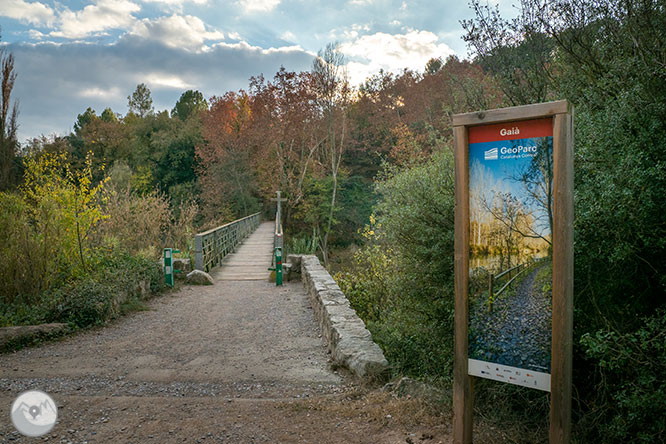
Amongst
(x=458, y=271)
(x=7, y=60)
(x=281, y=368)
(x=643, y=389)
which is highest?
(x=7, y=60)

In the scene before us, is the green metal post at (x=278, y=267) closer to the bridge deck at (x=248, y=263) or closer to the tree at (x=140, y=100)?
the bridge deck at (x=248, y=263)

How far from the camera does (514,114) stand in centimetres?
238

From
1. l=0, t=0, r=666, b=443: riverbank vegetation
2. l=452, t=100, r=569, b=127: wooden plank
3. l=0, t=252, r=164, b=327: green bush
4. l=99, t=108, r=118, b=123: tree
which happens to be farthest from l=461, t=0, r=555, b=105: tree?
l=99, t=108, r=118, b=123: tree

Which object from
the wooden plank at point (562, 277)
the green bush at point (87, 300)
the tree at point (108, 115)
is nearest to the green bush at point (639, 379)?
the wooden plank at point (562, 277)

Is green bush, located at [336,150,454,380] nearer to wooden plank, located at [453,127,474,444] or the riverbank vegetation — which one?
the riverbank vegetation

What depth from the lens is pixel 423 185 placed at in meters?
4.20

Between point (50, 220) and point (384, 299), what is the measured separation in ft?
17.8

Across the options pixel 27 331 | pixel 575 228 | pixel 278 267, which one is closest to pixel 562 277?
pixel 575 228

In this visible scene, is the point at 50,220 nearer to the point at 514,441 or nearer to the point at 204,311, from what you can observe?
the point at 204,311

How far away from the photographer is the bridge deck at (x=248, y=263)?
11.7 m

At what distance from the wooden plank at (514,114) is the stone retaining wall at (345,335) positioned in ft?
7.63

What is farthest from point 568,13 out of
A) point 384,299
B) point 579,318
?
point 384,299

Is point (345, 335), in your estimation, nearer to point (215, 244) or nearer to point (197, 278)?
point (197, 278)
